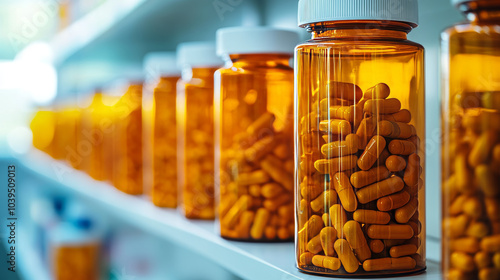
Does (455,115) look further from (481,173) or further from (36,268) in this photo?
(36,268)

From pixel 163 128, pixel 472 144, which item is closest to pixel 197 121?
pixel 163 128

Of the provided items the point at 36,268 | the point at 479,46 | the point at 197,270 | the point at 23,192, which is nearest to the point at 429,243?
the point at 479,46

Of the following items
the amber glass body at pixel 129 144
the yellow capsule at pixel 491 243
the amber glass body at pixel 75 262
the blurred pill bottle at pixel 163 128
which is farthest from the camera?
the amber glass body at pixel 75 262

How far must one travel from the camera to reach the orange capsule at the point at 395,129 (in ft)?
1.35

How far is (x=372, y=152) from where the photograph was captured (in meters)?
0.41

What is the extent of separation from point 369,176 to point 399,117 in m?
0.05

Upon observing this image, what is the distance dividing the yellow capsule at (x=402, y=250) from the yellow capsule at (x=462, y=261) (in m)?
0.07

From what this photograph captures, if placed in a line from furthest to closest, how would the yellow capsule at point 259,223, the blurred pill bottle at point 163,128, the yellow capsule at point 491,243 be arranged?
the blurred pill bottle at point 163,128 < the yellow capsule at point 259,223 < the yellow capsule at point 491,243

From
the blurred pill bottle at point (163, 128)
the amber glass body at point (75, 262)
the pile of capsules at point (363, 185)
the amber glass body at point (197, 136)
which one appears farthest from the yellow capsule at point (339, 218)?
the amber glass body at point (75, 262)

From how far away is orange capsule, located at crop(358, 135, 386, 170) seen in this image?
41 centimetres

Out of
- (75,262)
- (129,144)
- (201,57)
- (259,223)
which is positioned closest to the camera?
(259,223)

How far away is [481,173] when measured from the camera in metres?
0.33

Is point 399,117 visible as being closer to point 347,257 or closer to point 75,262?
point 347,257

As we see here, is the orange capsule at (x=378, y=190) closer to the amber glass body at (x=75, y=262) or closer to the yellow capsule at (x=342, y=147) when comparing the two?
the yellow capsule at (x=342, y=147)
